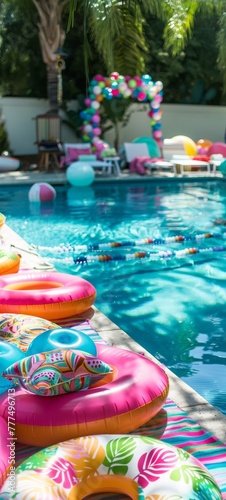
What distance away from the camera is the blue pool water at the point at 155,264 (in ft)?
16.7

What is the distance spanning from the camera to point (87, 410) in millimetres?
3008

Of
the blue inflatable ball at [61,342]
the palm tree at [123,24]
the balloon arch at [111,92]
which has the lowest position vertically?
the blue inflatable ball at [61,342]

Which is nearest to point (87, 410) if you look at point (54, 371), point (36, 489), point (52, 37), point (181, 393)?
point (54, 371)

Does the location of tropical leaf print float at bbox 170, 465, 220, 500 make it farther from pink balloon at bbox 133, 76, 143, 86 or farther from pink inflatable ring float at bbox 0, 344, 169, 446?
pink balloon at bbox 133, 76, 143, 86

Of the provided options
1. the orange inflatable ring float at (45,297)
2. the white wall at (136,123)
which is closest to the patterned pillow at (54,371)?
the orange inflatable ring float at (45,297)

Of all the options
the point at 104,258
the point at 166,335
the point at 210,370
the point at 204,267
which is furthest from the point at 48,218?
the point at 210,370

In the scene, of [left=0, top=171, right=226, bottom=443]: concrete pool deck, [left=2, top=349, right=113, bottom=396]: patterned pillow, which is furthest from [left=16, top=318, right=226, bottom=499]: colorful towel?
[left=2, top=349, right=113, bottom=396]: patterned pillow

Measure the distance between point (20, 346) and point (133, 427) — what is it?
3.17 ft

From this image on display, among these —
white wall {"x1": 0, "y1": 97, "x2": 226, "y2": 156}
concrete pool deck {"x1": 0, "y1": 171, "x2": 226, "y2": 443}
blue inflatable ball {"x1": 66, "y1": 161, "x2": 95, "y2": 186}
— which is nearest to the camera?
concrete pool deck {"x1": 0, "y1": 171, "x2": 226, "y2": 443}

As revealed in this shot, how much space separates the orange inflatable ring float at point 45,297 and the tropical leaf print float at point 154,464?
7.43ft

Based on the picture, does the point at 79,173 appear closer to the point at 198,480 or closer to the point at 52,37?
the point at 52,37

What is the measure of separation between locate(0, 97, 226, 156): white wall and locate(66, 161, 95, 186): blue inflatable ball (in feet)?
14.2

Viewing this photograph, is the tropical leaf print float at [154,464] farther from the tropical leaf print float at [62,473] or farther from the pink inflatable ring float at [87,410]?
the pink inflatable ring float at [87,410]

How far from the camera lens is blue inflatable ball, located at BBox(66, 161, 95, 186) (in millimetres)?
13125
